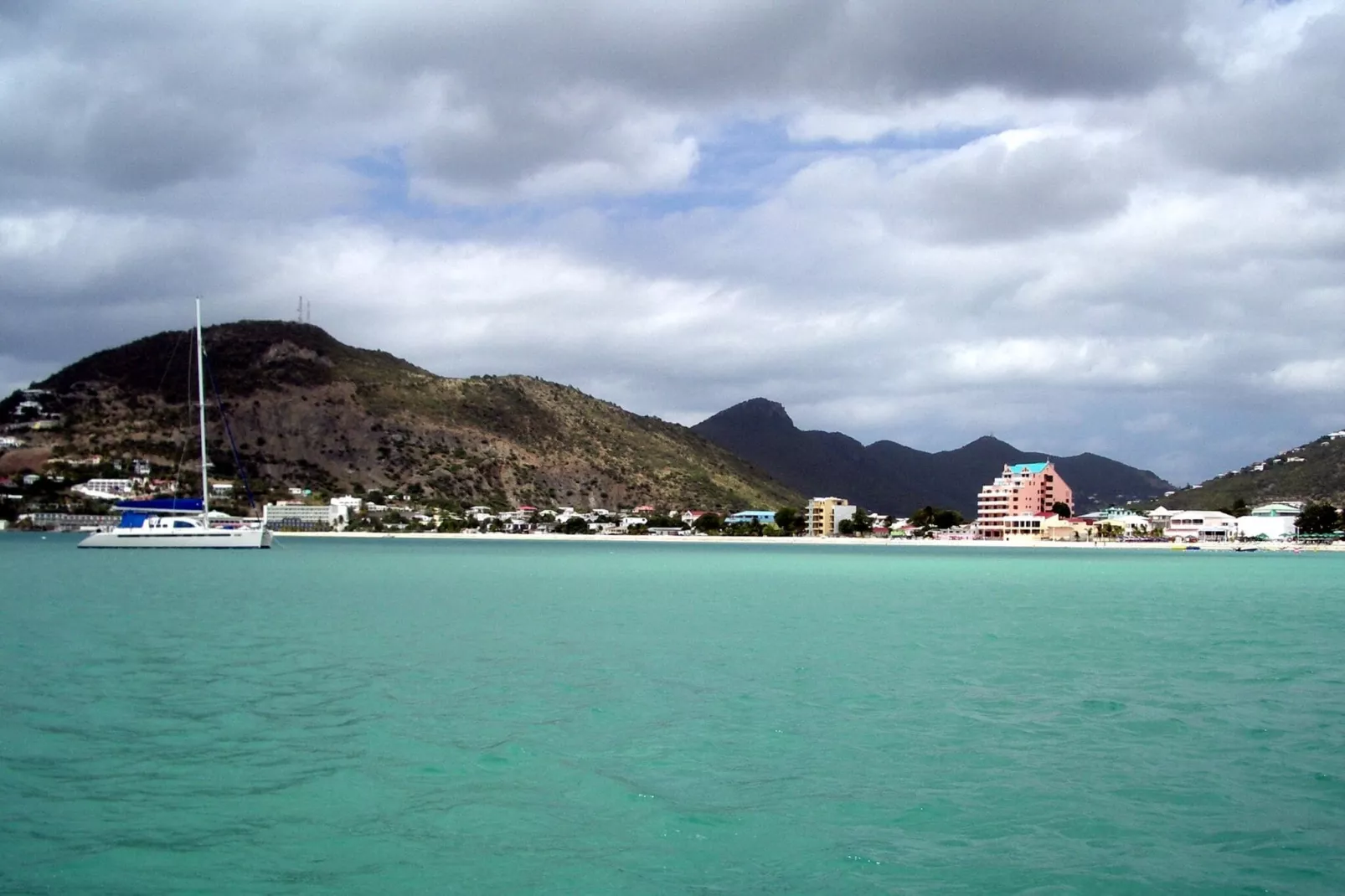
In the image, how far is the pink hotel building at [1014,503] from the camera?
190837mm

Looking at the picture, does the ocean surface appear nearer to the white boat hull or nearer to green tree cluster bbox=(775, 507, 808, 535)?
the white boat hull

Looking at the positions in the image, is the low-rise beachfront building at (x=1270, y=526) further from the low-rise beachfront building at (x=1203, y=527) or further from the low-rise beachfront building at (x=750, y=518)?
the low-rise beachfront building at (x=750, y=518)

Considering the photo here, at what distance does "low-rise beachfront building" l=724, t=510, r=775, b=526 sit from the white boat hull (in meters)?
95.7

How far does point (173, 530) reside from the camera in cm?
9250

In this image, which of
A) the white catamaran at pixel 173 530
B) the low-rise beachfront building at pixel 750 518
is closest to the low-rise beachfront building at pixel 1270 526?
the low-rise beachfront building at pixel 750 518

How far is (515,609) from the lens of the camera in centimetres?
4034

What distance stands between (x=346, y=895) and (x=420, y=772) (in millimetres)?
4503

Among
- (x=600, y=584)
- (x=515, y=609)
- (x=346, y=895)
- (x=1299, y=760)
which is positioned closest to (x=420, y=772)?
(x=346, y=895)

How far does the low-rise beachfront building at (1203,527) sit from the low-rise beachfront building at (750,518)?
210 feet

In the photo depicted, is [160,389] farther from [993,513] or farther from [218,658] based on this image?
[218,658]

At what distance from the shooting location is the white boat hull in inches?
3610

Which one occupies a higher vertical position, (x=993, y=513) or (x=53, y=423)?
(x=53, y=423)

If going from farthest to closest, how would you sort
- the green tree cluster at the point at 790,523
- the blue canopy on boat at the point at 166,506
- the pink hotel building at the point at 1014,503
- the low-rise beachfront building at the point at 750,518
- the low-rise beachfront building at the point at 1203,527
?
the pink hotel building at the point at 1014,503 < the green tree cluster at the point at 790,523 < the low-rise beachfront building at the point at 750,518 < the low-rise beachfront building at the point at 1203,527 < the blue canopy on boat at the point at 166,506

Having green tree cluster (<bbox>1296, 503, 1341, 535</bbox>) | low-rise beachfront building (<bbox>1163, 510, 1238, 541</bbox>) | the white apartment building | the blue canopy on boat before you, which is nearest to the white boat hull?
the blue canopy on boat
